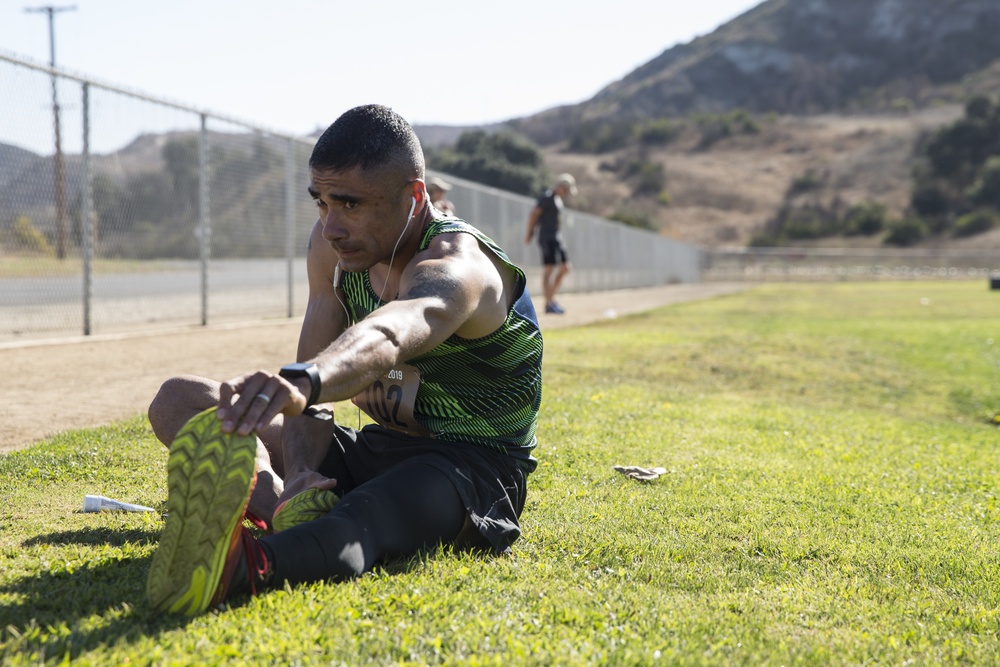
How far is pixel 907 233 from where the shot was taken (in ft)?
233

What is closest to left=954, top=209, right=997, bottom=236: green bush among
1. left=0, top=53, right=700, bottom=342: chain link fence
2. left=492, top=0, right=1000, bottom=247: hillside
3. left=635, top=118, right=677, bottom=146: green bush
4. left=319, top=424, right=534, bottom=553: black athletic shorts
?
left=492, top=0, right=1000, bottom=247: hillside

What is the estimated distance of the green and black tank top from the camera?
2807 mm

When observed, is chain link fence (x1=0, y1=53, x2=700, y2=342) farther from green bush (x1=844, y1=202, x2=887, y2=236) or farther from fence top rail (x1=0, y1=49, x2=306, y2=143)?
green bush (x1=844, y1=202, x2=887, y2=236)

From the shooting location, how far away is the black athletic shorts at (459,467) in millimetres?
2775

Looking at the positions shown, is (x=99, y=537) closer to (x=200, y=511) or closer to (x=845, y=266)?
(x=200, y=511)

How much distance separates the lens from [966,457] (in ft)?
17.4

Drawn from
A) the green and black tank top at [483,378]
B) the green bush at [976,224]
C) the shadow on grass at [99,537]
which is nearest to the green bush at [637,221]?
the green bush at [976,224]

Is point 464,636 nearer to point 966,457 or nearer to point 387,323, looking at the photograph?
point 387,323

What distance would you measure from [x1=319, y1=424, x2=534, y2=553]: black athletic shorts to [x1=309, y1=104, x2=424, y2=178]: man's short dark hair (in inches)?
32.4

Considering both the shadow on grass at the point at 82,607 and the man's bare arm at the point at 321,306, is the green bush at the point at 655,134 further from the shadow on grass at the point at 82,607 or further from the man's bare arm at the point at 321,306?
the shadow on grass at the point at 82,607

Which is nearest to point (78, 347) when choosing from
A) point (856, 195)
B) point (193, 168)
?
point (193, 168)

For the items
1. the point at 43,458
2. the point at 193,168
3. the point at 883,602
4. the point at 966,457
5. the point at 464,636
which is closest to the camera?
the point at 464,636

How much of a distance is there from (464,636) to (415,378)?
0.91 m

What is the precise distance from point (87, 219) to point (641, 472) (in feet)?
22.7
